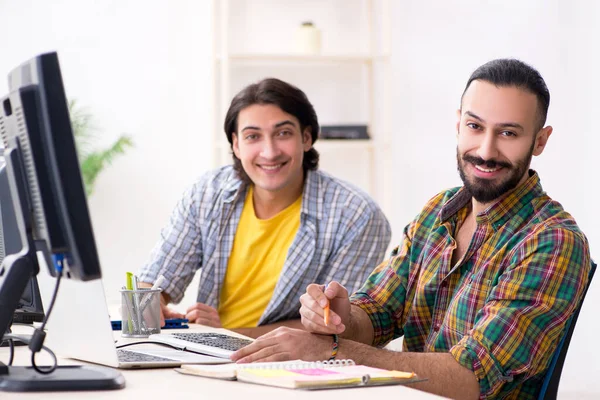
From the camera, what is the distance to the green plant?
4.25 meters


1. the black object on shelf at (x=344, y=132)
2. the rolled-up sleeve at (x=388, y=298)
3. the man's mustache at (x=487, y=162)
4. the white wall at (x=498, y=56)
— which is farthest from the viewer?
the black object on shelf at (x=344, y=132)

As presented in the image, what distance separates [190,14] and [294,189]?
2.00 metres

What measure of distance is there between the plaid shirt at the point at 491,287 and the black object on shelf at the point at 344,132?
7.58ft

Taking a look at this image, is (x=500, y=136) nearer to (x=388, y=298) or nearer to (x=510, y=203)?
(x=510, y=203)

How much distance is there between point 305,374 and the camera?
135cm

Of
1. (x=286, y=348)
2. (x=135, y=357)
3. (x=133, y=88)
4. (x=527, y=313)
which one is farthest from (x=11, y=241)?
(x=133, y=88)

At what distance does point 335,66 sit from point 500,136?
283 centimetres


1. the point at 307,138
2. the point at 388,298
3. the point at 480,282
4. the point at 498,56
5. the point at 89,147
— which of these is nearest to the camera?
the point at 480,282

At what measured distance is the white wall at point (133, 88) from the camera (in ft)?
14.8

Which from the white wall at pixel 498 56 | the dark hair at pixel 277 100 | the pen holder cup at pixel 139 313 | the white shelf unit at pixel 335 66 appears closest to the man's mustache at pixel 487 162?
the pen holder cup at pixel 139 313

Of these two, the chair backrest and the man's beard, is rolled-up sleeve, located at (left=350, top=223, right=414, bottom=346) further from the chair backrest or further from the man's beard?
the chair backrest

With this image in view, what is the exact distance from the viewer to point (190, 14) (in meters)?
4.59

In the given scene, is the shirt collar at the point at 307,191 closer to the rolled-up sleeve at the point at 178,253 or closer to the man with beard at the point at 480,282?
the rolled-up sleeve at the point at 178,253

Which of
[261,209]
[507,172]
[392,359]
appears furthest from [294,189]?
[392,359]
